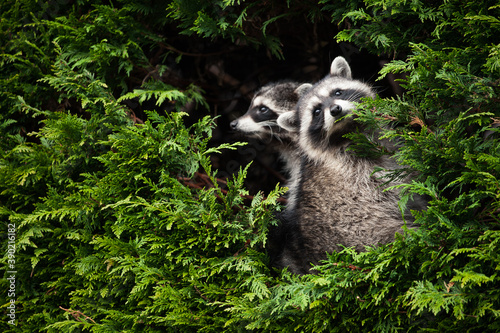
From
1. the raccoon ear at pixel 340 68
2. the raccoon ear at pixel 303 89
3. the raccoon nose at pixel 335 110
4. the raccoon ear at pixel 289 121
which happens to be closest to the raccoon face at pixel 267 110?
the raccoon ear at pixel 303 89

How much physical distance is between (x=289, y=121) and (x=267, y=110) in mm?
461

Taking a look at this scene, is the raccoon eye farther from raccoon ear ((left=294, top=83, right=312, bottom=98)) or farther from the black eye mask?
raccoon ear ((left=294, top=83, right=312, bottom=98))

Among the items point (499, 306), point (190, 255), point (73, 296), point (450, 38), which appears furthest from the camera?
point (73, 296)

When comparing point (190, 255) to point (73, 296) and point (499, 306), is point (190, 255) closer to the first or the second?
point (73, 296)

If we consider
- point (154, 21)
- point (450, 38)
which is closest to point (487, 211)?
point (450, 38)

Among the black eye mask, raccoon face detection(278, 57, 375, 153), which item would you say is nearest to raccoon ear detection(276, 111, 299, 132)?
raccoon face detection(278, 57, 375, 153)

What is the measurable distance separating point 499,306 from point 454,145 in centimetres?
74

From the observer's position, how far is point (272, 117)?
3783mm

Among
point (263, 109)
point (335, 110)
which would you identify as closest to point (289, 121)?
point (263, 109)

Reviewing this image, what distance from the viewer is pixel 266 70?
401 cm

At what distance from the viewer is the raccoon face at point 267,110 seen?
3.74 meters

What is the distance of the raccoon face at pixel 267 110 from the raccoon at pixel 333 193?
0.61m

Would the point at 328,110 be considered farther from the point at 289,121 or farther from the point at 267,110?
the point at 267,110

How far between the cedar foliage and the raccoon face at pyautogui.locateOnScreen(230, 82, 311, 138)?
1.26 feet
